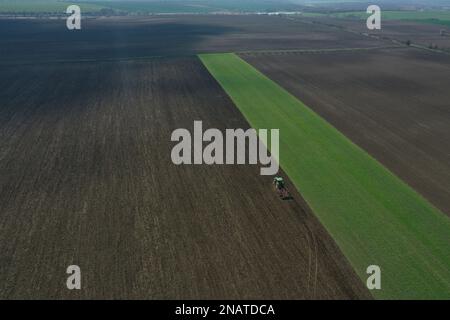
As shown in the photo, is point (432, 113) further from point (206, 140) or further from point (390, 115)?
point (206, 140)

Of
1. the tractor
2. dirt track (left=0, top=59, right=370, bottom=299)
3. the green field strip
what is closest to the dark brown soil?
dirt track (left=0, top=59, right=370, bottom=299)

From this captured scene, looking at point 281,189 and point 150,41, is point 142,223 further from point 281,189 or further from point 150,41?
point 150,41

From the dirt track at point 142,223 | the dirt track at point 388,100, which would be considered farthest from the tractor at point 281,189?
the dirt track at point 388,100

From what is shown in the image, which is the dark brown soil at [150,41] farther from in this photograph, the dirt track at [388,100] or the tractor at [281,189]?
the tractor at [281,189]

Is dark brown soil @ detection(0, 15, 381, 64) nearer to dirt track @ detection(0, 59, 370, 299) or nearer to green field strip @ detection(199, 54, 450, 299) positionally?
dirt track @ detection(0, 59, 370, 299)

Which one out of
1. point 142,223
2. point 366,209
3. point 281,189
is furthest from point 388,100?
point 142,223
